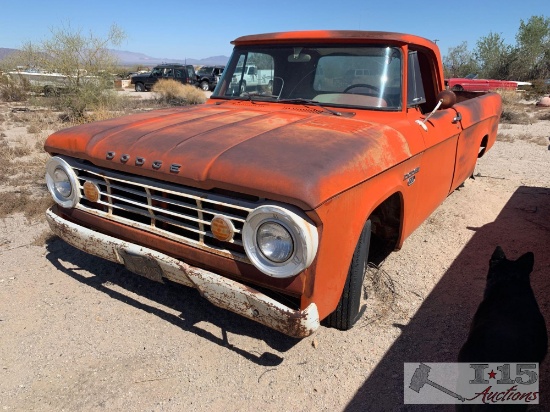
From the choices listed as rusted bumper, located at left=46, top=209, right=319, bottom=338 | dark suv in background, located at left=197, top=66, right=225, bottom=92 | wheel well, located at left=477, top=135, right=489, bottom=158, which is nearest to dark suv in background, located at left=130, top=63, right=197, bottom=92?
dark suv in background, located at left=197, top=66, right=225, bottom=92

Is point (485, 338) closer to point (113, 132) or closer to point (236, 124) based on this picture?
point (236, 124)

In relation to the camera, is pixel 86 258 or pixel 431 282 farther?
pixel 86 258

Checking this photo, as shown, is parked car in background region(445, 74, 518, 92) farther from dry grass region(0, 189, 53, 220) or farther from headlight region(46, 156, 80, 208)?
headlight region(46, 156, 80, 208)

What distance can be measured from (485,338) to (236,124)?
73.6 inches

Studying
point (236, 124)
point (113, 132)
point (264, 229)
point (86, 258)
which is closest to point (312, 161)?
point (264, 229)

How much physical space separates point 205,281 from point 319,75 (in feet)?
6.53

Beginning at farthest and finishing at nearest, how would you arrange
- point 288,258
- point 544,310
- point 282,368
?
point 544,310 < point 282,368 < point 288,258

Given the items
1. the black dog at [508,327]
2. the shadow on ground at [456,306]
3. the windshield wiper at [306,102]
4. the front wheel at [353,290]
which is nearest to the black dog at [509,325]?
the black dog at [508,327]

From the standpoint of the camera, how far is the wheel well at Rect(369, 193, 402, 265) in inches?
118

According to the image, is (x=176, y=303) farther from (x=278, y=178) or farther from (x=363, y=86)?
(x=363, y=86)

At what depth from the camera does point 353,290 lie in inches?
102

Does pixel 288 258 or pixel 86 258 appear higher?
pixel 288 258

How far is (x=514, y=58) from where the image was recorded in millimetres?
27656

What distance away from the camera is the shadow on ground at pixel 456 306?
2.36 metres
